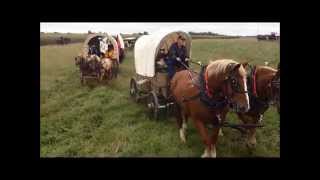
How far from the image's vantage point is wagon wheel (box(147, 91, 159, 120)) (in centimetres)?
656

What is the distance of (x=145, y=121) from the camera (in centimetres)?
659

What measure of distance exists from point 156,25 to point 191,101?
3.10ft

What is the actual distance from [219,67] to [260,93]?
703 mm

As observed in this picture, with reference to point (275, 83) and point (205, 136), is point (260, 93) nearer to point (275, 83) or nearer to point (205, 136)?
point (275, 83)

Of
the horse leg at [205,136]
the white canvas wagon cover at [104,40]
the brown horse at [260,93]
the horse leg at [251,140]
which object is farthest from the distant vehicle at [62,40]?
the horse leg at [251,140]

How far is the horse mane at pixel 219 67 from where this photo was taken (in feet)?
19.2

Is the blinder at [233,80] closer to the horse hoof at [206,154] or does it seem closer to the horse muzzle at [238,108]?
the horse muzzle at [238,108]

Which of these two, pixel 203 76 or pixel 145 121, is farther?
pixel 145 121

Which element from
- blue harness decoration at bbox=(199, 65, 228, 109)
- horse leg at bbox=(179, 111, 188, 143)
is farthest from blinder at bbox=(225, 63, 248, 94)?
horse leg at bbox=(179, 111, 188, 143)

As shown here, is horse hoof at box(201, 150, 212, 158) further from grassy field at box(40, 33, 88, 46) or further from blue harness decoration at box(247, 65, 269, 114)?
grassy field at box(40, 33, 88, 46)

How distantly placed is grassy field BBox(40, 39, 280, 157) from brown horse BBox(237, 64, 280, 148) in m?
0.09
